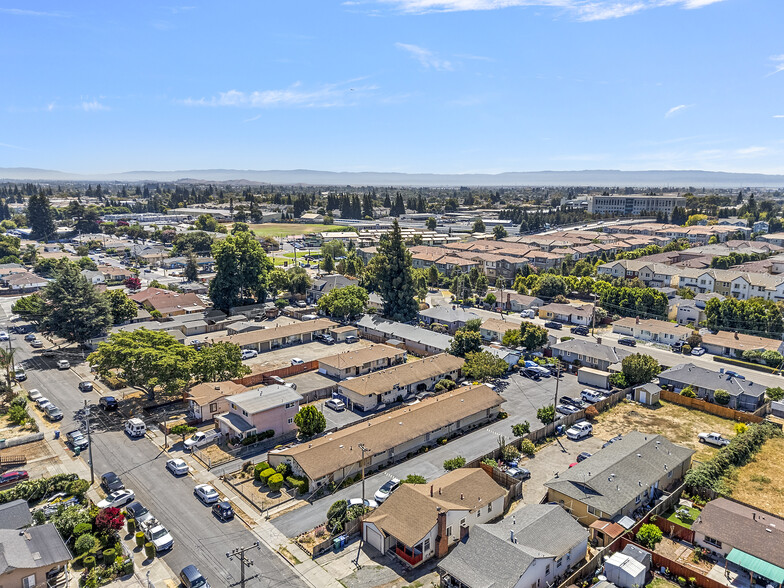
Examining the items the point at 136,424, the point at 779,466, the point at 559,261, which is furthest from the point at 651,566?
the point at 559,261

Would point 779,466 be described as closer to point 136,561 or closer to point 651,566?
point 651,566

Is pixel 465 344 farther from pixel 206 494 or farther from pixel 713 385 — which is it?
pixel 206 494

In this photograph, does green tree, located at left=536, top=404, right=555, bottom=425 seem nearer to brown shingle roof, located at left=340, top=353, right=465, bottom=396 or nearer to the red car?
brown shingle roof, located at left=340, top=353, right=465, bottom=396

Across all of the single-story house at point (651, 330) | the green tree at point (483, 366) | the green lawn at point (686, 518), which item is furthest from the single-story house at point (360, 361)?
the single-story house at point (651, 330)

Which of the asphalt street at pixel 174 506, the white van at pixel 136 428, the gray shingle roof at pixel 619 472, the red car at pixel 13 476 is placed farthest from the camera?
the white van at pixel 136 428

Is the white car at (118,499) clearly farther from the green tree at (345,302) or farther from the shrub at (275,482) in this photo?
the green tree at (345,302)

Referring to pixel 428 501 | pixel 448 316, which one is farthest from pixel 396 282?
pixel 428 501
